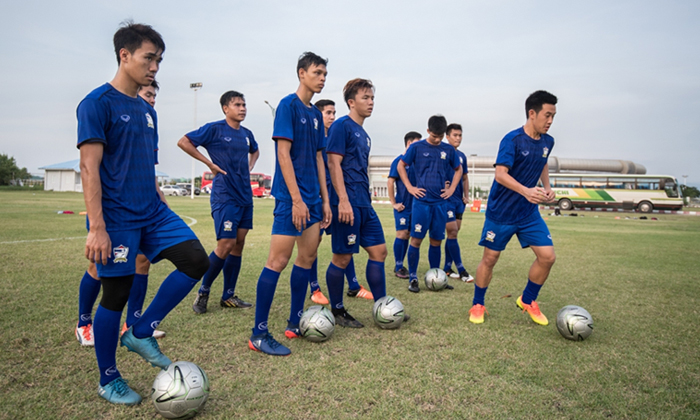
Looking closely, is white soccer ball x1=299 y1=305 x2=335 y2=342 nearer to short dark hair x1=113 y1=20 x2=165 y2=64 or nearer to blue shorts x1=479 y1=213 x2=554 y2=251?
blue shorts x1=479 y1=213 x2=554 y2=251

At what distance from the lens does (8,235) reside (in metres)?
10.2

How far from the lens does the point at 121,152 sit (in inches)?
109

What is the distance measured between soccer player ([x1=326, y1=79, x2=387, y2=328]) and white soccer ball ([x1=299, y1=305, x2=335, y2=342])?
1.89 ft

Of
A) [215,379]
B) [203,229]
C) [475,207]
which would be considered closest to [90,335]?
[215,379]

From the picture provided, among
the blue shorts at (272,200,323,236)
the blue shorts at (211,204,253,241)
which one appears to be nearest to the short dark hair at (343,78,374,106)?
the blue shorts at (272,200,323,236)

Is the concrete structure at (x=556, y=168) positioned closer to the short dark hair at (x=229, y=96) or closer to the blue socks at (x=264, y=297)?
the short dark hair at (x=229, y=96)

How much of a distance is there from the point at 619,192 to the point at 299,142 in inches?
1589

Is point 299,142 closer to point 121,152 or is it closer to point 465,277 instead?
point 121,152

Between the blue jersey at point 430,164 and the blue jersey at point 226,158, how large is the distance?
2.79 metres

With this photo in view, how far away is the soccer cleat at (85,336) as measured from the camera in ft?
11.8

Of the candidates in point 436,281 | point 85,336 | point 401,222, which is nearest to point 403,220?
point 401,222

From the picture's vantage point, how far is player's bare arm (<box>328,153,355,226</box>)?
411cm

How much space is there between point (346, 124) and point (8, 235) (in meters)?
10.4

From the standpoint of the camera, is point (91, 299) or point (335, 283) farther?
point (335, 283)
